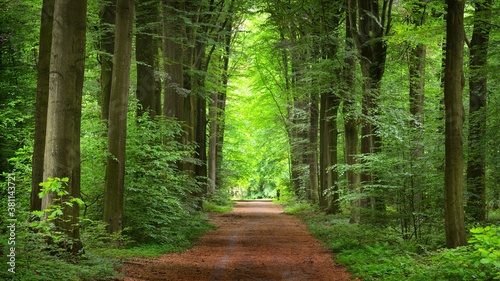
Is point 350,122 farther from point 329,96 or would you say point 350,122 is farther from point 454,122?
point 454,122

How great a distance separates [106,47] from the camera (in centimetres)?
1569

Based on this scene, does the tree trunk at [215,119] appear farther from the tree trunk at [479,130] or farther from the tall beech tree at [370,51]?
the tree trunk at [479,130]

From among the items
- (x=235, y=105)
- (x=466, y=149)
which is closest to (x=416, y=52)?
(x=466, y=149)

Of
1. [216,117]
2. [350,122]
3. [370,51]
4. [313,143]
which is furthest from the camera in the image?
[216,117]

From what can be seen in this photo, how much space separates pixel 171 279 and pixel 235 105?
113ft

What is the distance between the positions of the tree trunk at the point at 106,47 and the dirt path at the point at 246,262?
5041mm

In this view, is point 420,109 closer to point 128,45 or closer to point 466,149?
point 466,149

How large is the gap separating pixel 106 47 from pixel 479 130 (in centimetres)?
1152

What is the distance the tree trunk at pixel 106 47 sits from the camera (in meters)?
14.7

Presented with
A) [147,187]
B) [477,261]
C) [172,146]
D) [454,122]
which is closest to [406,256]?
[454,122]

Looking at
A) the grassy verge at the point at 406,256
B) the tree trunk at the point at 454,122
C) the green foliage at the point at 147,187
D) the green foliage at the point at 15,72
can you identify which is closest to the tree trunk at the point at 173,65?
the green foliage at the point at 147,187

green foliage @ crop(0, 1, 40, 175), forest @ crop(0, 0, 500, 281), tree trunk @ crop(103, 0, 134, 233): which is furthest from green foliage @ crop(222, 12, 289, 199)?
tree trunk @ crop(103, 0, 134, 233)

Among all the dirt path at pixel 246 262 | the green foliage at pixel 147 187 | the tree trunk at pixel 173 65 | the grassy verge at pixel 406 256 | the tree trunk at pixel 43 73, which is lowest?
the dirt path at pixel 246 262

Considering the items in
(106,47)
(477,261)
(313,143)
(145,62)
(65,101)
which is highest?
(106,47)
